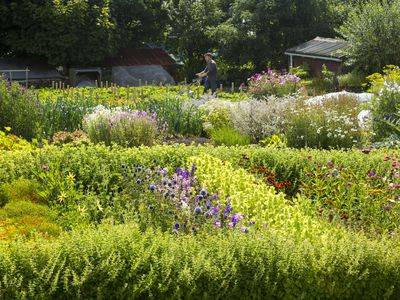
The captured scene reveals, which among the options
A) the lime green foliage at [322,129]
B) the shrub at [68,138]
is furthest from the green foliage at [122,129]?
the lime green foliage at [322,129]

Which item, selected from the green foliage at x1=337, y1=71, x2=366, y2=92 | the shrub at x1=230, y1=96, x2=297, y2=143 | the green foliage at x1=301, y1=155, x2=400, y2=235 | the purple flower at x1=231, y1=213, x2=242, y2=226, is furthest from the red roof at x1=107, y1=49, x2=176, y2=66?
the purple flower at x1=231, y1=213, x2=242, y2=226

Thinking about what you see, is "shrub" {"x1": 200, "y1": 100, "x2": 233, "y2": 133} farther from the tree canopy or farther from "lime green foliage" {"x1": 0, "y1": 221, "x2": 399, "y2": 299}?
the tree canopy

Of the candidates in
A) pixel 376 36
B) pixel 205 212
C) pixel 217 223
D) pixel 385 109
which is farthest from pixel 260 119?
pixel 376 36

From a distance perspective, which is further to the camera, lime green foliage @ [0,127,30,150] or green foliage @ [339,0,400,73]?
green foliage @ [339,0,400,73]

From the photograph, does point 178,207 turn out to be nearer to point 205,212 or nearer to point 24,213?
point 205,212

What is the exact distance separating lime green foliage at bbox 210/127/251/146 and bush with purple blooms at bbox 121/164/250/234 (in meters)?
5.24

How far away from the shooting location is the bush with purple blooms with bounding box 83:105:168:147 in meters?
11.9

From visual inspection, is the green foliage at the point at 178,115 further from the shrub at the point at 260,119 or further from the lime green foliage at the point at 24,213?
the lime green foliage at the point at 24,213

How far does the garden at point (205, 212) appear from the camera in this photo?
4.82 metres

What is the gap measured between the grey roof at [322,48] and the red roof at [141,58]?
8.76 meters

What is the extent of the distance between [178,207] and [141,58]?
106ft

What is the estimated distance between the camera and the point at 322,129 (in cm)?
1183

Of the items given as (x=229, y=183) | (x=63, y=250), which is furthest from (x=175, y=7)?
(x=63, y=250)

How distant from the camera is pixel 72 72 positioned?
34.8 metres
